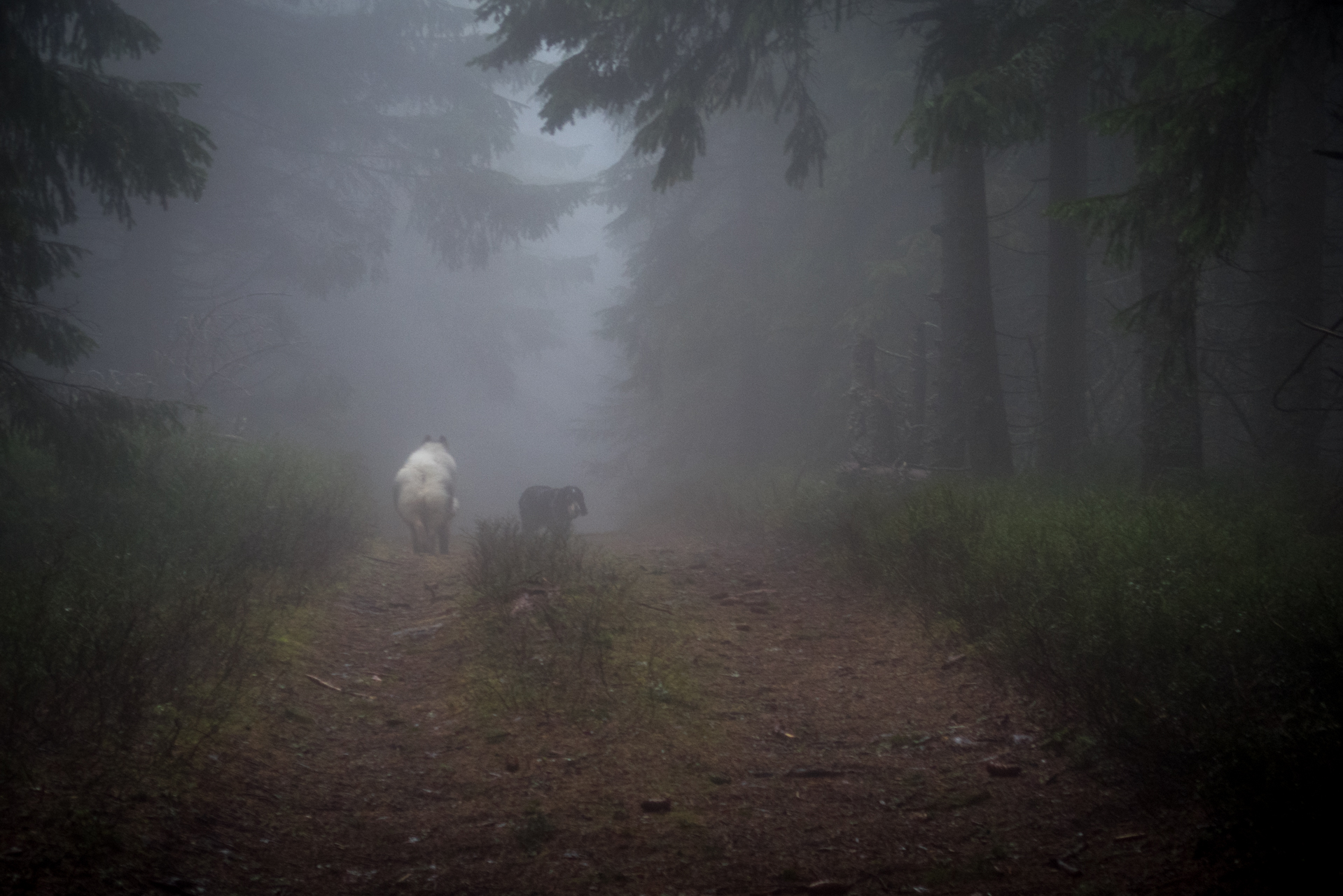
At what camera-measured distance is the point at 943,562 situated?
586 centimetres

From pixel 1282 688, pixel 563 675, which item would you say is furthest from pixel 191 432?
pixel 1282 688

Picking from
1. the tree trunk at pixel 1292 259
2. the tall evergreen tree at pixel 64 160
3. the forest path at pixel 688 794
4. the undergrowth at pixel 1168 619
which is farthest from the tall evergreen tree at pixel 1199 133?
the tall evergreen tree at pixel 64 160

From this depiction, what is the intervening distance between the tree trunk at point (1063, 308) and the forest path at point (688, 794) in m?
5.85

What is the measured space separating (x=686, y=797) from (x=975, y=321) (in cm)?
818

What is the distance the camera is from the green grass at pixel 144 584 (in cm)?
335

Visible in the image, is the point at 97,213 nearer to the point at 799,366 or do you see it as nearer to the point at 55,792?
the point at 799,366

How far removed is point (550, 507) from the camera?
1369 cm

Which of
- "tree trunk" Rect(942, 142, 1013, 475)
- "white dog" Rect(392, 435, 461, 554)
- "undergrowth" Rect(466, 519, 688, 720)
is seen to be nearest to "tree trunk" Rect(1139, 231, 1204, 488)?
"tree trunk" Rect(942, 142, 1013, 475)

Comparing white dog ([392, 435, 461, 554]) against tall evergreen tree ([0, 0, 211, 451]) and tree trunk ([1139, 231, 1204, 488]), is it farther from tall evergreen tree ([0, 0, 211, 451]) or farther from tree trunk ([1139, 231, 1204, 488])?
tree trunk ([1139, 231, 1204, 488])

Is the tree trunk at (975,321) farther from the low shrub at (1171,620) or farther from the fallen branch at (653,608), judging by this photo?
the fallen branch at (653,608)

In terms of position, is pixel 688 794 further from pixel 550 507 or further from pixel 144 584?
pixel 550 507

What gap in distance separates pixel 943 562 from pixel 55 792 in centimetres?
565

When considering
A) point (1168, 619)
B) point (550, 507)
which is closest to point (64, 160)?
point (550, 507)

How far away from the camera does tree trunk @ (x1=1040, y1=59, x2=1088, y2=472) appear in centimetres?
984
